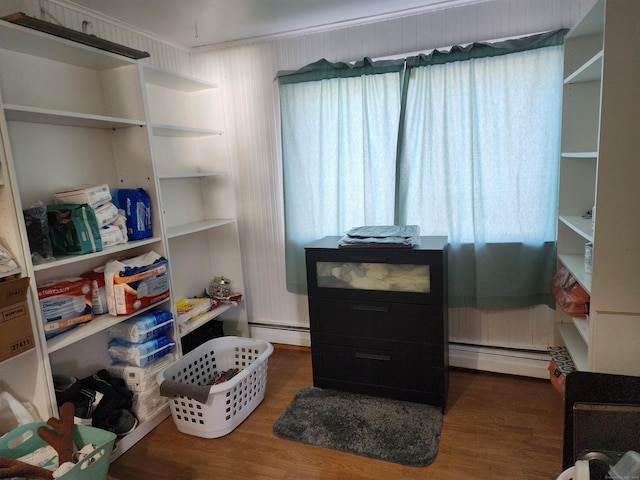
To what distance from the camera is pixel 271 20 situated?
99.2 inches

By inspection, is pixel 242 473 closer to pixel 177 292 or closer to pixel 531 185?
pixel 177 292

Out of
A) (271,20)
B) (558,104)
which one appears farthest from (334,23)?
(558,104)

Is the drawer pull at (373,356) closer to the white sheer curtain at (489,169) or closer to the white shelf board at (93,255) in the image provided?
the white sheer curtain at (489,169)

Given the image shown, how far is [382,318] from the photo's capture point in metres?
2.26

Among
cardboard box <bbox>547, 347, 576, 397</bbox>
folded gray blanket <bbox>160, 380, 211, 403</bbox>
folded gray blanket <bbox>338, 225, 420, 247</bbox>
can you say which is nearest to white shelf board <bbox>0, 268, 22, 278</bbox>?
folded gray blanket <bbox>160, 380, 211, 403</bbox>

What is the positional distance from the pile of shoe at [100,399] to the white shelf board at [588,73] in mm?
2657

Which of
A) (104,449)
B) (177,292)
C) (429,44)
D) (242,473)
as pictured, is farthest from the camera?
(177,292)

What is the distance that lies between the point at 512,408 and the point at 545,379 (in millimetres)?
428

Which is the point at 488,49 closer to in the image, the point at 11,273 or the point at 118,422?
the point at 11,273

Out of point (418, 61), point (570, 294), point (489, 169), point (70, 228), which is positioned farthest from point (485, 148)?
point (70, 228)

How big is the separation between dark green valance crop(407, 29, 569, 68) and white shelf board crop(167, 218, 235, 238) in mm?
1605

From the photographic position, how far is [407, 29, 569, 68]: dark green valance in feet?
7.09

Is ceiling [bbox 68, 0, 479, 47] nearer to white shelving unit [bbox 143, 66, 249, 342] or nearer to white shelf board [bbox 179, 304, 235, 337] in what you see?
white shelving unit [bbox 143, 66, 249, 342]

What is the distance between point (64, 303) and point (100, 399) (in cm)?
51
